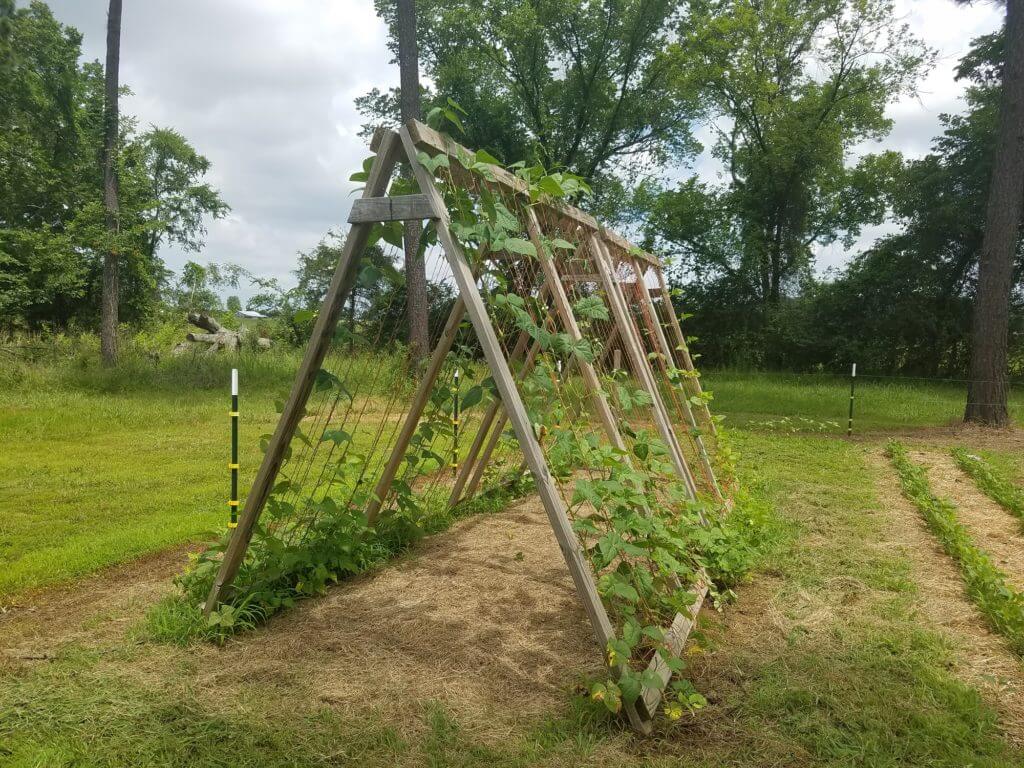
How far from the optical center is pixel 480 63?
20.0 metres

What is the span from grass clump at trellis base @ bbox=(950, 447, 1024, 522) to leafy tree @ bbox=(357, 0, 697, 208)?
1472 centimetres

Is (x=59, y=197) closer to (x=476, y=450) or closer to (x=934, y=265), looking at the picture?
(x=476, y=450)

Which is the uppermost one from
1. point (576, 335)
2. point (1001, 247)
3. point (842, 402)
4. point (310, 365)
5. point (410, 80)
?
point (410, 80)

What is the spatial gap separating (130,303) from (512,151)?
1570 cm

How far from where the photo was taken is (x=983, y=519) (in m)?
5.87

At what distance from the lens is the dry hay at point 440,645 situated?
110 inches

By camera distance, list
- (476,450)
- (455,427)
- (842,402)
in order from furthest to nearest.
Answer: (842,402) → (476,450) → (455,427)

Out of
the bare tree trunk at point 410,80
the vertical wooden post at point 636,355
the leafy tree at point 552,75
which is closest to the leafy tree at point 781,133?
the leafy tree at point 552,75

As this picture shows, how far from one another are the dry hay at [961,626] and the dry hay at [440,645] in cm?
175

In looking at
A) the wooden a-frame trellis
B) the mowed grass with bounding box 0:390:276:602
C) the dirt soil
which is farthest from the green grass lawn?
the wooden a-frame trellis

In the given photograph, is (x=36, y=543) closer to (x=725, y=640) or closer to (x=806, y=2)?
(x=725, y=640)

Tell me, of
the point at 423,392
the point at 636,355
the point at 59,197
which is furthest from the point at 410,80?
the point at 59,197

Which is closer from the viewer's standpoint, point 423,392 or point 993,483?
point 423,392

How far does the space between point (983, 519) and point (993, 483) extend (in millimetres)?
1370
